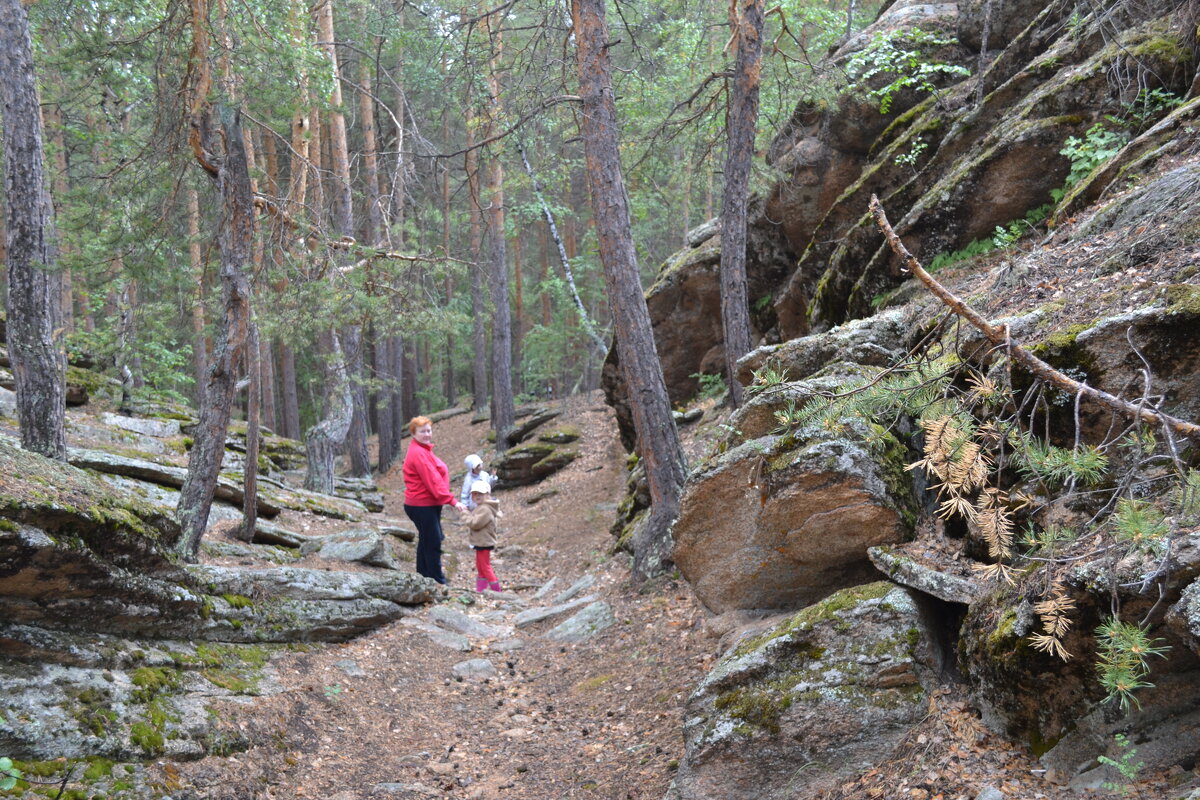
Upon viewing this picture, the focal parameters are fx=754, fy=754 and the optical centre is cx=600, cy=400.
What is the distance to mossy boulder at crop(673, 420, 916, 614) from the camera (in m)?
4.54

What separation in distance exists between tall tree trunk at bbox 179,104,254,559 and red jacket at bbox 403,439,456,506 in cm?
219

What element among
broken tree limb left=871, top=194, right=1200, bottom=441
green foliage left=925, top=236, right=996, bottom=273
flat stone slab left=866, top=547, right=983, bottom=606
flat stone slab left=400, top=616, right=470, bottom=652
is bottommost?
flat stone slab left=400, top=616, right=470, bottom=652

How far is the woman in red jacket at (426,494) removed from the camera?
902cm

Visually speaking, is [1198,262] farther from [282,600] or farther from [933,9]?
[933,9]

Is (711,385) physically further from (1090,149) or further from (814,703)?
(814,703)

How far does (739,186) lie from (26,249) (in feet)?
24.5

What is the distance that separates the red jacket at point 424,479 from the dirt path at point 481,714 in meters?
1.25

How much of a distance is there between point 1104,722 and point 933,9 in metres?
11.8

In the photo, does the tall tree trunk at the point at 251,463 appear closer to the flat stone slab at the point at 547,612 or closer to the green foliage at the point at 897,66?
the flat stone slab at the point at 547,612

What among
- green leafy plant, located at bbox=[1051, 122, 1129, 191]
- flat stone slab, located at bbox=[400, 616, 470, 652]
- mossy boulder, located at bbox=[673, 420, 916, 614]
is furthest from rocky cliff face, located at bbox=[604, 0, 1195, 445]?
flat stone slab, located at bbox=[400, 616, 470, 652]

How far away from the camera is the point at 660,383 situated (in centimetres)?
826

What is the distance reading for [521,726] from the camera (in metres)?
5.99

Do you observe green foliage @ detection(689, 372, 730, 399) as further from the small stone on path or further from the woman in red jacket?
the small stone on path

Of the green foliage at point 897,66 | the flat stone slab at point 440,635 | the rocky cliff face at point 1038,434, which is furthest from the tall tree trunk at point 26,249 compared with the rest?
the green foliage at point 897,66
